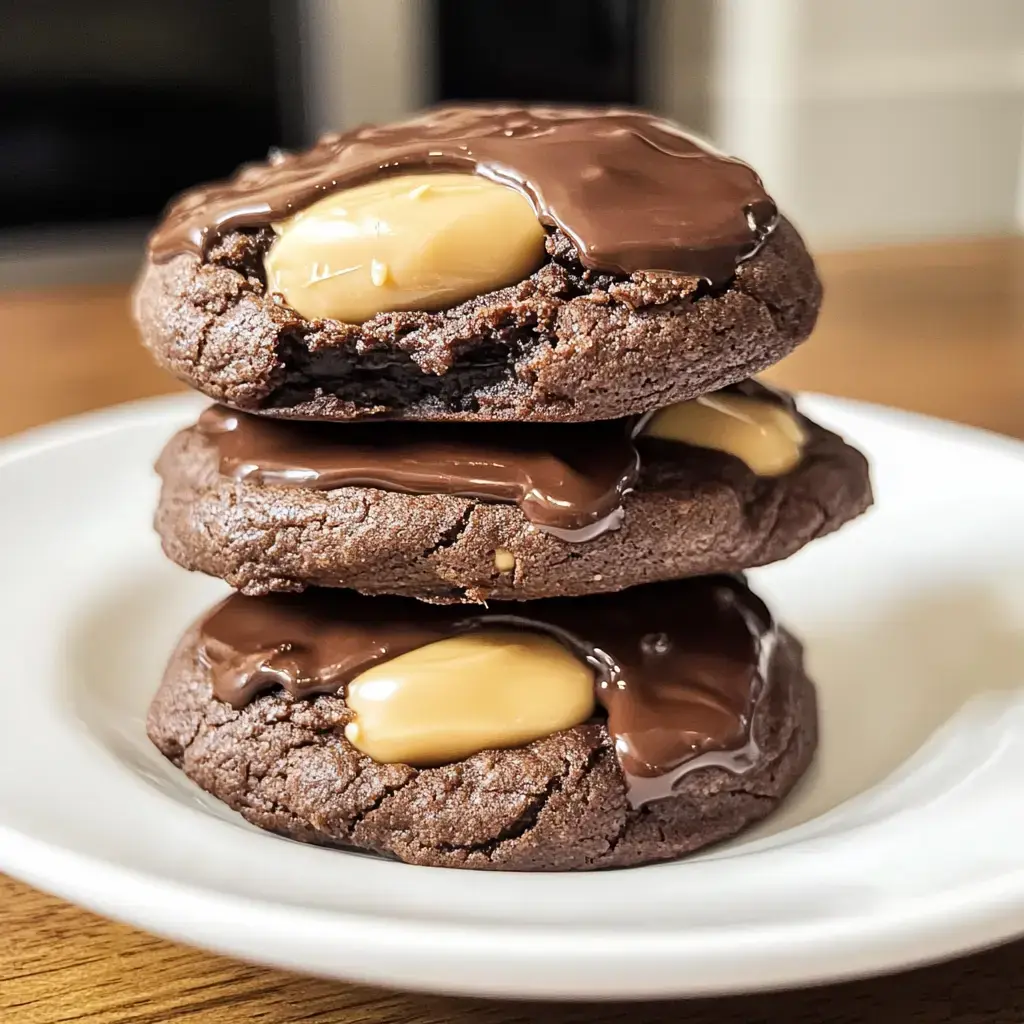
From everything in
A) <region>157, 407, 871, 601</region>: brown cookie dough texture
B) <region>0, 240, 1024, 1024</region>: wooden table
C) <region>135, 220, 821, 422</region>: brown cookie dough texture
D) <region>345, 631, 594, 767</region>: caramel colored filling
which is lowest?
<region>0, 240, 1024, 1024</region>: wooden table

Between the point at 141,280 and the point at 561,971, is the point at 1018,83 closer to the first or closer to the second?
the point at 141,280

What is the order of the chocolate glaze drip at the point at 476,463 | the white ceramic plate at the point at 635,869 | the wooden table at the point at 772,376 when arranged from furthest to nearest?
1. the chocolate glaze drip at the point at 476,463
2. the wooden table at the point at 772,376
3. the white ceramic plate at the point at 635,869

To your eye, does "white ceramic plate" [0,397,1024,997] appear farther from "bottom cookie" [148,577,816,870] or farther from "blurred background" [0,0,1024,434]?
"blurred background" [0,0,1024,434]

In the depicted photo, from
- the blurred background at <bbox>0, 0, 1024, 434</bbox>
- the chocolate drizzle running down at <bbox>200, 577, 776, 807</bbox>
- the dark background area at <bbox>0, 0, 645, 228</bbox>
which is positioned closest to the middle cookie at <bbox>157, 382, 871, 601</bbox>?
the chocolate drizzle running down at <bbox>200, 577, 776, 807</bbox>

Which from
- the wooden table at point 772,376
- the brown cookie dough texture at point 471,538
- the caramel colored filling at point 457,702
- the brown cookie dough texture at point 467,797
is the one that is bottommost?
the wooden table at point 772,376

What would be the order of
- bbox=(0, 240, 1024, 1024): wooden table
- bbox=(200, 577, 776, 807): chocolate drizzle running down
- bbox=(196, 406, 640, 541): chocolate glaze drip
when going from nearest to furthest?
1. bbox=(0, 240, 1024, 1024): wooden table
2. bbox=(196, 406, 640, 541): chocolate glaze drip
3. bbox=(200, 577, 776, 807): chocolate drizzle running down

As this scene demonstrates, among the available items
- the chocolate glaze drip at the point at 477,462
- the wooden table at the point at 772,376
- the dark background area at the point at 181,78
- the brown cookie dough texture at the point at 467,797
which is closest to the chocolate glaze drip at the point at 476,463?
the chocolate glaze drip at the point at 477,462

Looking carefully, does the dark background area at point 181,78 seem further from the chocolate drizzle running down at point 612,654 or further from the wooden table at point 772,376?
the chocolate drizzle running down at point 612,654
